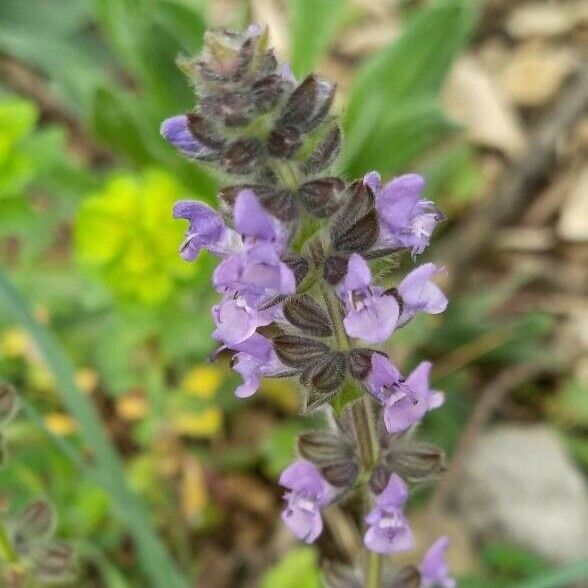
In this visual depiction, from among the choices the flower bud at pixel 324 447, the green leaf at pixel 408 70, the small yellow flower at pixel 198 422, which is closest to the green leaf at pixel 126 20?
the green leaf at pixel 408 70

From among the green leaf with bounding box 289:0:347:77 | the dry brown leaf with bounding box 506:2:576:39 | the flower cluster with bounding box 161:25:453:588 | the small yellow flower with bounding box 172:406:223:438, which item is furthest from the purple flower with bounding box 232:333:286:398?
the dry brown leaf with bounding box 506:2:576:39

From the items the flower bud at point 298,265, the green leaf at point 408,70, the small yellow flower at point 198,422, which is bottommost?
the small yellow flower at point 198,422

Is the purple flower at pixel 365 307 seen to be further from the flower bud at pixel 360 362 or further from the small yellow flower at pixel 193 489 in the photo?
the small yellow flower at pixel 193 489

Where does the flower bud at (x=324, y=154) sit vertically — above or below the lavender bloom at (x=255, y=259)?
above

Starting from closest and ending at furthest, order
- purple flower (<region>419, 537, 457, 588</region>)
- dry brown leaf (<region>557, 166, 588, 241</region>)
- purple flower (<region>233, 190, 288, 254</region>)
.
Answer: purple flower (<region>233, 190, 288, 254</region>)
purple flower (<region>419, 537, 457, 588</region>)
dry brown leaf (<region>557, 166, 588, 241</region>)

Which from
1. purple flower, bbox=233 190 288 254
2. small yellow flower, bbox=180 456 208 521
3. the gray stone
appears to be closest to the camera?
purple flower, bbox=233 190 288 254

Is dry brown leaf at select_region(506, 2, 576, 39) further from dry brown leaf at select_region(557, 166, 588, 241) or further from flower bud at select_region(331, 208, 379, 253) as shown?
flower bud at select_region(331, 208, 379, 253)
